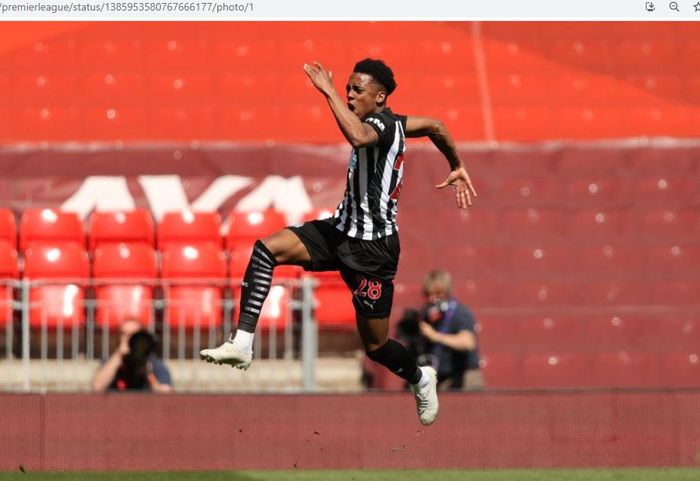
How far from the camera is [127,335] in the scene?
406 inches

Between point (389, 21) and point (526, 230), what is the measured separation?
3319mm

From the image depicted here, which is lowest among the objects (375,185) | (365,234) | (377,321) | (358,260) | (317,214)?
(377,321)

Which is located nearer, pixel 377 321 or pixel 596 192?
pixel 377 321

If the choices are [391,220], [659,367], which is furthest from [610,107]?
[391,220]

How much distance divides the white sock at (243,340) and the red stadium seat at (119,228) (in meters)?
5.67

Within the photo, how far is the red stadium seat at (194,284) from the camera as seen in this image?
11539mm

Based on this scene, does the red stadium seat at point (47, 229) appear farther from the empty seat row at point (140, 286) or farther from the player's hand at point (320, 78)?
the player's hand at point (320, 78)

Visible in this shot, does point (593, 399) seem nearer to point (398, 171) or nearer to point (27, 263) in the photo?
point (398, 171)

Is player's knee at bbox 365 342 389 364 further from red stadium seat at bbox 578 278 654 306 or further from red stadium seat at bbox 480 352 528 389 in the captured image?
red stadium seat at bbox 578 278 654 306

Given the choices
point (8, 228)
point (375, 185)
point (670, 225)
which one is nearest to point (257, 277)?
point (375, 185)

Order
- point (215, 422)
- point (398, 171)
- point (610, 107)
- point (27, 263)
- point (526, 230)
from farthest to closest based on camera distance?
point (610, 107)
point (526, 230)
point (27, 263)
point (215, 422)
point (398, 171)

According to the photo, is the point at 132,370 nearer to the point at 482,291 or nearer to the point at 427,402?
the point at 427,402

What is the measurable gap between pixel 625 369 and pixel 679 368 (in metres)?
0.49

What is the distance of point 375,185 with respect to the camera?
728 cm
